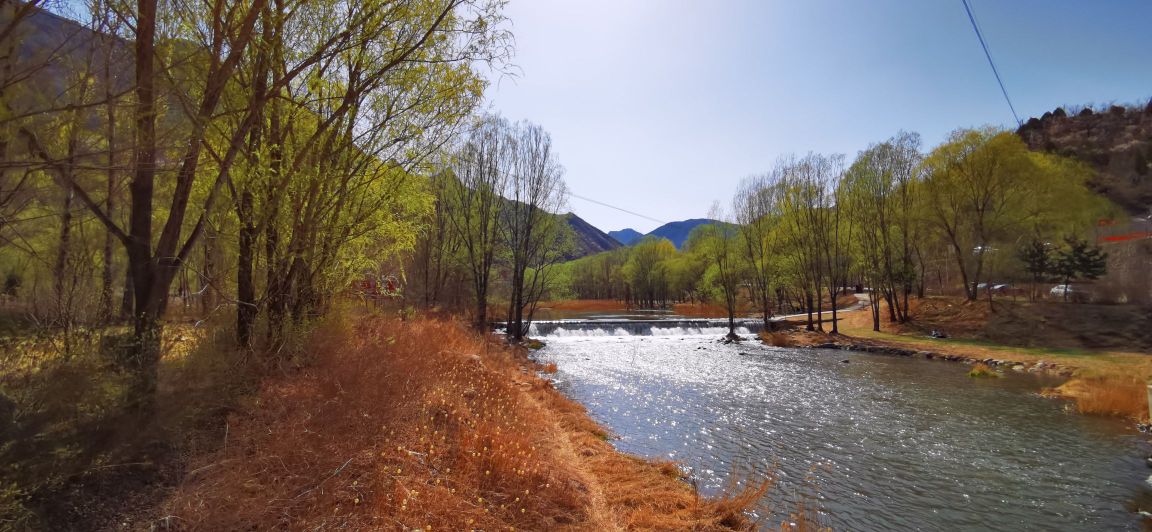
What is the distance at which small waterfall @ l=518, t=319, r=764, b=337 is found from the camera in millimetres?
31844

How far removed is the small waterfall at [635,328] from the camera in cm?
3184

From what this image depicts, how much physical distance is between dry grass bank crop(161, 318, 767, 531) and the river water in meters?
1.61

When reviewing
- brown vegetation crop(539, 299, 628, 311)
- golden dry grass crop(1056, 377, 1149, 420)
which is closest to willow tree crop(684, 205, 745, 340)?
golden dry grass crop(1056, 377, 1149, 420)

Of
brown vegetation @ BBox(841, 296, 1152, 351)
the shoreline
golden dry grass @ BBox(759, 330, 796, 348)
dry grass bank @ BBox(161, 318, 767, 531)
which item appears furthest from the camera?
golden dry grass @ BBox(759, 330, 796, 348)

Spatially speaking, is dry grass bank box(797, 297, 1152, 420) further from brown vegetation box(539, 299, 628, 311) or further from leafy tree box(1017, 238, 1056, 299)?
brown vegetation box(539, 299, 628, 311)

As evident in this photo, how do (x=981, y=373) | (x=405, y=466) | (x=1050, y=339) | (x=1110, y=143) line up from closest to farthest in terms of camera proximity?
1. (x=405, y=466)
2. (x=981, y=373)
3. (x=1050, y=339)
4. (x=1110, y=143)

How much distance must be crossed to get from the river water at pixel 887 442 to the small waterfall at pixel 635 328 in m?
12.5

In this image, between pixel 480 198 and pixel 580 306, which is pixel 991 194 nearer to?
pixel 480 198

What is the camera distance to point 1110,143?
8206cm

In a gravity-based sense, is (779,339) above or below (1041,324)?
below

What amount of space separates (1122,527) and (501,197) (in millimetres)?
24084

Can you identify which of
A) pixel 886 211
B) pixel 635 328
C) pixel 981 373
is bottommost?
pixel 981 373

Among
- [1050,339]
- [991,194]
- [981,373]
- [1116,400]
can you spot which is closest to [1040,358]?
[981,373]

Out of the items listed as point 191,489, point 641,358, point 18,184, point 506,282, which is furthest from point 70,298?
point 506,282
